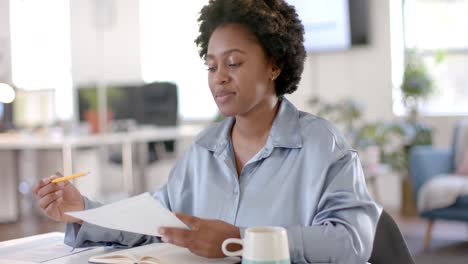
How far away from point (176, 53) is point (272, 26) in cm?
697

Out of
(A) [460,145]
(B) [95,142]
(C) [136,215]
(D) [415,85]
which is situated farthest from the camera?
(D) [415,85]

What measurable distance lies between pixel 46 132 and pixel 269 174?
5.32m

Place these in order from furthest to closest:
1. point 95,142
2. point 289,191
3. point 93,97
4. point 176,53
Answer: point 176,53, point 93,97, point 95,142, point 289,191

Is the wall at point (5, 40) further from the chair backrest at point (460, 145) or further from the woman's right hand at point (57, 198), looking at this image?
the woman's right hand at point (57, 198)

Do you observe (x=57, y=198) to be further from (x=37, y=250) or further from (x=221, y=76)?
(x=221, y=76)

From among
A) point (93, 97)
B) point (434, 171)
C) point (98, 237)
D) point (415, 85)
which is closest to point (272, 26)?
point (98, 237)

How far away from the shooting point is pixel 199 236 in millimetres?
1112

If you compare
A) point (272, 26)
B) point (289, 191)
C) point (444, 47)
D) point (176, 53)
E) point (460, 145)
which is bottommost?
point (460, 145)

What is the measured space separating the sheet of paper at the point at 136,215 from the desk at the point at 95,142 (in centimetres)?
460

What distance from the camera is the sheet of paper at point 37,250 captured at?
50.3 inches

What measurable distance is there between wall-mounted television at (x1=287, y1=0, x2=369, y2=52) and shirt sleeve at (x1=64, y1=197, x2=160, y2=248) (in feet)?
17.1

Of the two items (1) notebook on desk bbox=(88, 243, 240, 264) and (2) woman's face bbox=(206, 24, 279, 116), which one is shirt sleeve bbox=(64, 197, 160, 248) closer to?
(1) notebook on desk bbox=(88, 243, 240, 264)

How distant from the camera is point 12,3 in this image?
340 inches

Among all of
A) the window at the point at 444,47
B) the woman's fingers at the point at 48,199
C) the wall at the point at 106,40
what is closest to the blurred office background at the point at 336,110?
the window at the point at 444,47
